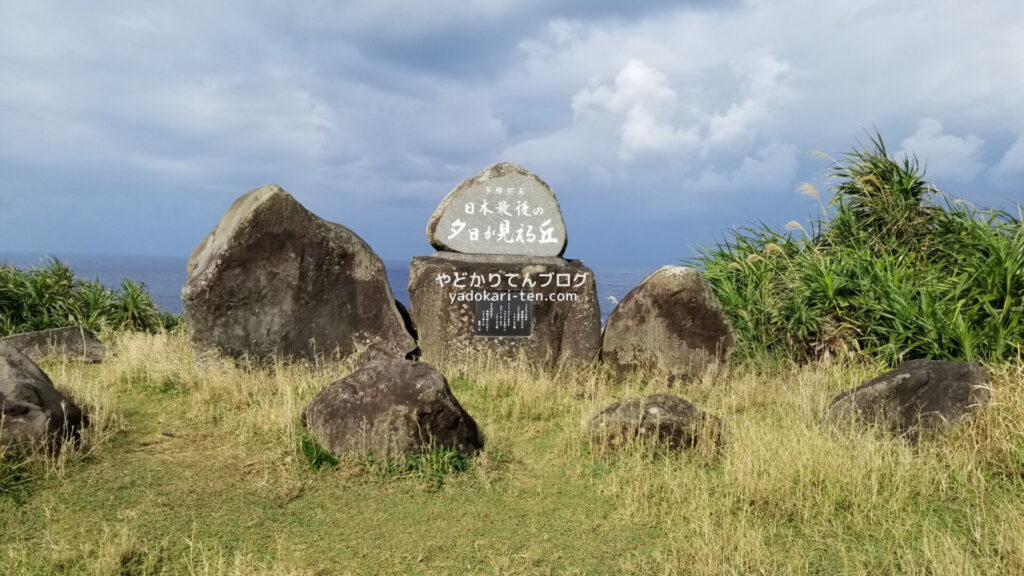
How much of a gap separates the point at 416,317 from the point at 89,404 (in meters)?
3.80

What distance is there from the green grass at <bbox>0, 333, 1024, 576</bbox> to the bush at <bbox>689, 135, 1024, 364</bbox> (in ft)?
3.68

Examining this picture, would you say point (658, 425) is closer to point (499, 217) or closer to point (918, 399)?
point (918, 399)

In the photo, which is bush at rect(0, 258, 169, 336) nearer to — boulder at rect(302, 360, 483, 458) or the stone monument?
the stone monument

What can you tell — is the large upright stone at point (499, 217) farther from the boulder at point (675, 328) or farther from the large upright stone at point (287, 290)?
the boulder at point (675, 328)

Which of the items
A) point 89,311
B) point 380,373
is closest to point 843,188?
point 380,373

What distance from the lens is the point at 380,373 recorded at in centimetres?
610

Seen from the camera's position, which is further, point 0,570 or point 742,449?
point 742,449

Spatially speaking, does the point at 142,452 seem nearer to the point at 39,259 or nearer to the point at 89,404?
the point at 89,404

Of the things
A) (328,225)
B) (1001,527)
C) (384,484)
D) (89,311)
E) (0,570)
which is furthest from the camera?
(89,311)

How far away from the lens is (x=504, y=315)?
31.7ft

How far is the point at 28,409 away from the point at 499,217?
223 inches

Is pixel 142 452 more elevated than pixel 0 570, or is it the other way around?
pixel 142 452

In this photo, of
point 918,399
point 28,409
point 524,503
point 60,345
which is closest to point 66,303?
point 60,345

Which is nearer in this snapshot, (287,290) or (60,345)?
(287,290)
